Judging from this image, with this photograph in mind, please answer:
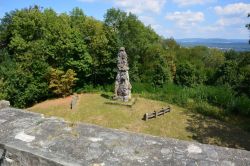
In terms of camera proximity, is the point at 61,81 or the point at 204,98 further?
the point at 61,81

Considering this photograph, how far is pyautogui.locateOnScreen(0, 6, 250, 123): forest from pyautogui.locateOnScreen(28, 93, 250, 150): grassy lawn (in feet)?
7.85

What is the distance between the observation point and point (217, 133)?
738 inches

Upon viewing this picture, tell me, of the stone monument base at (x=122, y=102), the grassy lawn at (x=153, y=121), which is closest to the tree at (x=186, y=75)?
the grassy lawn at (x=153, y=121)

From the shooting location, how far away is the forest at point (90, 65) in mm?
26547

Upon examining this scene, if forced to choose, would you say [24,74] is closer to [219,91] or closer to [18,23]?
[18,23]

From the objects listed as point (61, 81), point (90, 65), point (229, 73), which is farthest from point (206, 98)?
point (61, 81)

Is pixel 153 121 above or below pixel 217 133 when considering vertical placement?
above

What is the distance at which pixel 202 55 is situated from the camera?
61562 millimetres

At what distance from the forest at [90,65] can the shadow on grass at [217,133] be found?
2.14 metres

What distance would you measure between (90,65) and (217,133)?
18628mm

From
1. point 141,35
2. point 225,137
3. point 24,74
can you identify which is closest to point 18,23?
point 24,74

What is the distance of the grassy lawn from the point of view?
18.2m

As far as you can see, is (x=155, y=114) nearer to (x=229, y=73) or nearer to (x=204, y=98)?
(x=204, y=98)

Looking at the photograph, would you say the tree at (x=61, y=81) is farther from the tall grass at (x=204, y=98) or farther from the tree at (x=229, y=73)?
the tree at (x=229, y=73)
